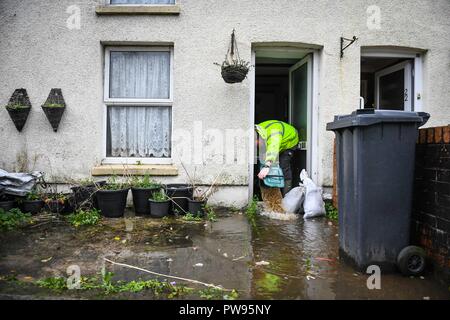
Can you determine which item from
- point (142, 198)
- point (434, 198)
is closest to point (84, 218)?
point (142, 198)

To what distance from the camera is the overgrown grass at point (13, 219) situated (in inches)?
170

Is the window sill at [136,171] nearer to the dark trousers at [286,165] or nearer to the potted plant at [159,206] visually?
the potted plant at [159,206]

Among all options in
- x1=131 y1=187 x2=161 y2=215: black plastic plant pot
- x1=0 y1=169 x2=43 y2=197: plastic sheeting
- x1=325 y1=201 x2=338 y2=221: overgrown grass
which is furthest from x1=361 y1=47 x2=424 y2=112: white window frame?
x1=0 y1=169 x2=43 y2=197: plastic sheeting

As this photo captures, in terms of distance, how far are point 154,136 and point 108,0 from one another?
2.48m

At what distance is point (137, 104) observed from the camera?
228 inches

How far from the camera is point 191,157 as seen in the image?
18.2 ft

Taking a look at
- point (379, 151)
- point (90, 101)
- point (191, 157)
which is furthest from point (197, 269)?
point (90, 101)

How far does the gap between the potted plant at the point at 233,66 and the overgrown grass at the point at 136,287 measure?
11.0 ft

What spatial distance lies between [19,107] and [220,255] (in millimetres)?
4272

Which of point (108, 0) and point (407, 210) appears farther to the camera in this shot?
point (108, 0)

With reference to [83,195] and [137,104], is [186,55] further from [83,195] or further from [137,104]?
[83,195]

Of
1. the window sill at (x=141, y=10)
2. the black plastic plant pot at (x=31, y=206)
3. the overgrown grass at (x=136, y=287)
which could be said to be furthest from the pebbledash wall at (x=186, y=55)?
the overgrown grass at (x=136, y=287)

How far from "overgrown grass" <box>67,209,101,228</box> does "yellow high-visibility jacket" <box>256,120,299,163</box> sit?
2.69 meters
